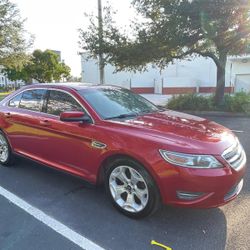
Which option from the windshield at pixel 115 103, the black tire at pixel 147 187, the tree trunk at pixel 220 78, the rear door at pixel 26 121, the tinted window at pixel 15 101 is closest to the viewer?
the black tire at pixel 147 187

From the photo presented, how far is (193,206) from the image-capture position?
10.2 feet

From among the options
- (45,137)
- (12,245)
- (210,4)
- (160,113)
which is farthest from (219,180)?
(210,4)

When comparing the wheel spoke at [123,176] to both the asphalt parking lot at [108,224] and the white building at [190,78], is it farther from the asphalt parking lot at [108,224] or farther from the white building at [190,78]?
the white building at [190,78]

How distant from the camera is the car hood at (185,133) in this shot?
10.2 feet

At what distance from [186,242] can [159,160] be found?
872 mm

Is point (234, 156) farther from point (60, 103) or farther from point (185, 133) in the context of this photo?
point (60, 103)

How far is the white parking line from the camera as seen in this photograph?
9.82ft

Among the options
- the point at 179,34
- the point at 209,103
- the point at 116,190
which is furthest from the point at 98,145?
the point at 209,103

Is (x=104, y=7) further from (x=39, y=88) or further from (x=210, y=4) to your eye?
(x=39, y=88)

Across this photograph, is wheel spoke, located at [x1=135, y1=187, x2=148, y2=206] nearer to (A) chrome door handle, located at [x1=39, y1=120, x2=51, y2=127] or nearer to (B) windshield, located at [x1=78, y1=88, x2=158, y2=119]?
(B) windshield, located at [x1=78, y1=88, x2=158, y2=119]

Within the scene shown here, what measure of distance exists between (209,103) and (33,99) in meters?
10.1

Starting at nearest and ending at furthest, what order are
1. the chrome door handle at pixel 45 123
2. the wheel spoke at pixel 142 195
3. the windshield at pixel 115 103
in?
the wheel spoke at pixel 142 195 → the windshield at pixel 115 103 → the chrome door handle at pixel 45 123

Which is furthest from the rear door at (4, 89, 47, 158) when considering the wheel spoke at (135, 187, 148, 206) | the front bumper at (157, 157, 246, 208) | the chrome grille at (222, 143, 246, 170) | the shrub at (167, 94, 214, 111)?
the shrub at (167, 94, 214, 111)

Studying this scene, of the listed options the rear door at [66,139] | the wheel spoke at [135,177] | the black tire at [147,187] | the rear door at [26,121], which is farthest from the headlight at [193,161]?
the rear door at [26,121]
